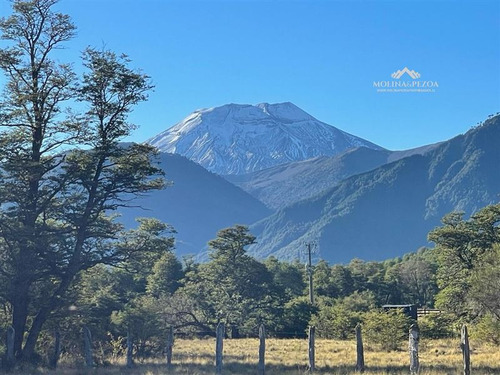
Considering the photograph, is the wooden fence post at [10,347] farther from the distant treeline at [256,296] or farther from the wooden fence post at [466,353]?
the wooden fence post at [466,353]

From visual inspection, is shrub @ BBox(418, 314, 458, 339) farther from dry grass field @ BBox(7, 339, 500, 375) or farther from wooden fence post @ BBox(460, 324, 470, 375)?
wooden fence post @ BBox(460, 324, 470, 375)

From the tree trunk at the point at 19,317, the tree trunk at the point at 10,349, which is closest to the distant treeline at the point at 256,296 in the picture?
the tree trunk at the point at 19,317

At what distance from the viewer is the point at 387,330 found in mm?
31297

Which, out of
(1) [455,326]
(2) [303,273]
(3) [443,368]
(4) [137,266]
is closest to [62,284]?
(4) [137,266]

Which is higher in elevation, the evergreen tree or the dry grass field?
the evergreen tree

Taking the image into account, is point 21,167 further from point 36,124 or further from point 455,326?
point 455,326

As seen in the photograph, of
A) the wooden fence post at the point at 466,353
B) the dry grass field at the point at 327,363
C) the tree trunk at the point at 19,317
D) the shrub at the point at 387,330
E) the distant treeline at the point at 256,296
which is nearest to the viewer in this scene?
the wooden fence post at the point at 466,353

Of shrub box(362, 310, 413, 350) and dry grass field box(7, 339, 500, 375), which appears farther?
shrub box(362, 310, 413, 350)

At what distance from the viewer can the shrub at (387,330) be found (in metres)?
31.0

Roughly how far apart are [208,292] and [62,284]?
2890 centimetres

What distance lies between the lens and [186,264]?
70188mm

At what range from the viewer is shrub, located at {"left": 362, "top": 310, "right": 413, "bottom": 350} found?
31.0 meters

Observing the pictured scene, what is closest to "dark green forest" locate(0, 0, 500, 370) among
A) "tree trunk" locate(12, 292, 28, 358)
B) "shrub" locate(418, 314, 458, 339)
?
"tree trunk" locate(12, 292, 28, 358)

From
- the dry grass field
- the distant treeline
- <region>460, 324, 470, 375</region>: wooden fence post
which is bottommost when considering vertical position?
the dry grass field
